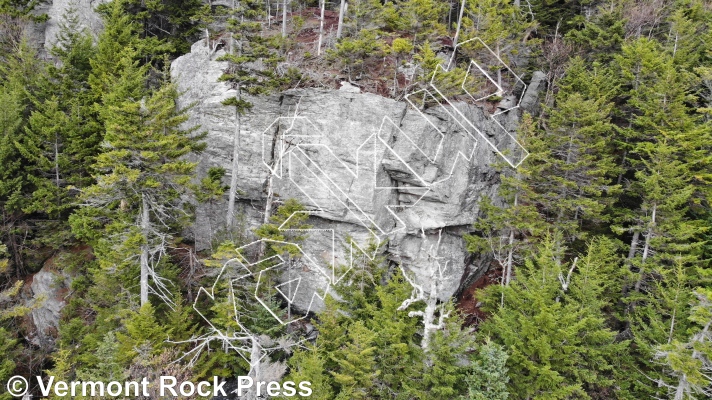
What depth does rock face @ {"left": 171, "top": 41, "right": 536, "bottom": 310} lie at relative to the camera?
1596 cm

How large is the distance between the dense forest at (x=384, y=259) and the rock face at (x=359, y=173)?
Answer: 3.60 feet

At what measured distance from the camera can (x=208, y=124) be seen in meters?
17.5

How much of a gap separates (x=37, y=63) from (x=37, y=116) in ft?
20.4

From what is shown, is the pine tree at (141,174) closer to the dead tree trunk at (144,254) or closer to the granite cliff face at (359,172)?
the dead tree trunk at (144,254)

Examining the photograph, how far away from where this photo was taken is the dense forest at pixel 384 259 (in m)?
11.3

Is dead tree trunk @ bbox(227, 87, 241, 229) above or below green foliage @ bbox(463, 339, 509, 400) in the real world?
above

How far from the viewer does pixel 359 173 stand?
15727 millimetres

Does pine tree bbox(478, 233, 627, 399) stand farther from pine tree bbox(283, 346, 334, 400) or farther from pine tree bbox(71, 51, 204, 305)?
pine tree bbox(71, 51, 204, 305)

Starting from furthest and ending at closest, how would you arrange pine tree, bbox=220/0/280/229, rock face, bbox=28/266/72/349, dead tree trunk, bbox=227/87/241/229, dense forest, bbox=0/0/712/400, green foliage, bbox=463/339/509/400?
1. rock face, bbox=28/266/72/349
2. dead tree trunk, bbox=227/87/241/229
3. pine tree, bbox=220/0/280/229
4. dense forest, bbox=0/0/712/400
5. green foliage, bbox=463/339/509/400

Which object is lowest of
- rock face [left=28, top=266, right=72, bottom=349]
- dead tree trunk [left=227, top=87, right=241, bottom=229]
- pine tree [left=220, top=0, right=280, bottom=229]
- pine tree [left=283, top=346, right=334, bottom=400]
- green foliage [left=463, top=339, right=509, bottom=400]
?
rock face [left=28, top=266, right=72, bottom=349]

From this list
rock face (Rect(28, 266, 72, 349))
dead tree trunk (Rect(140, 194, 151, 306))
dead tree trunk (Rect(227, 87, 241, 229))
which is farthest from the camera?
rock face (Rect(28, 266, 72, 349))

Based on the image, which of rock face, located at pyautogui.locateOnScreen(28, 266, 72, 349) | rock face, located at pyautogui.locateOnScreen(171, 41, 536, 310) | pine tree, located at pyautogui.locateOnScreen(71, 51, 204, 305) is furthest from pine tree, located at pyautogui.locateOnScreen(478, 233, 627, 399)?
rock face, located at pyautogui.locateOnScreen(28, 266, 72, 349)

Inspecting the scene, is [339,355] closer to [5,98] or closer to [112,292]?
[112,292]

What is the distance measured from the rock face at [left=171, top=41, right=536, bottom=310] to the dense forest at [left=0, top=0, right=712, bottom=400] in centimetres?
110
